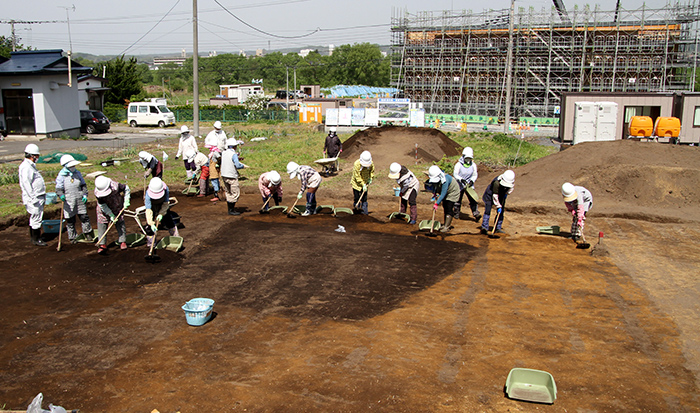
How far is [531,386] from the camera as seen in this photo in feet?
16.1

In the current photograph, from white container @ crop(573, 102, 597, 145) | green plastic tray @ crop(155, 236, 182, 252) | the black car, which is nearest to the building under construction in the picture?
white container @ crop(573, 102, 597, 145)

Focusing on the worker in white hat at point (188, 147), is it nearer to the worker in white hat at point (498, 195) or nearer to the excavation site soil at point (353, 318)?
the excavation site soil at point (353, 318)

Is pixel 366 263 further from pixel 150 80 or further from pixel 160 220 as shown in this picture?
pixel 150 80

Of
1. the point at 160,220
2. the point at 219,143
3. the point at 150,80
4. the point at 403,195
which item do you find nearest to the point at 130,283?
the point at 160,220

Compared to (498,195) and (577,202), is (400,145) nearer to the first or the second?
(498,195)

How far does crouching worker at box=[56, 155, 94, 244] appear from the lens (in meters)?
9.25

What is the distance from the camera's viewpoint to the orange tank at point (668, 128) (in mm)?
20844

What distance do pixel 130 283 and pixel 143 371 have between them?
2.74 metres

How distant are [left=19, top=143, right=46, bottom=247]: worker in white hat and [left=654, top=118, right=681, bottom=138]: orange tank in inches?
852

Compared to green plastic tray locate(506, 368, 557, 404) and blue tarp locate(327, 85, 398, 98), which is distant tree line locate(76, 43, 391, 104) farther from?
green plastic tray locate(506, 368, 557, 404)

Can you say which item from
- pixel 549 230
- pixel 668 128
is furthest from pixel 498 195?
pixel 668 128

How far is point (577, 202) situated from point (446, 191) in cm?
249

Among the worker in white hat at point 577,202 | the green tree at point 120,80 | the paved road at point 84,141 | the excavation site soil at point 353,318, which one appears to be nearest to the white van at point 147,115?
the paved road at point 84,141

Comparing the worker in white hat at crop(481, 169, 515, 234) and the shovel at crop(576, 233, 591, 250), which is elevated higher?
the worker in white hat at crop(481, 169, 515, 234)
